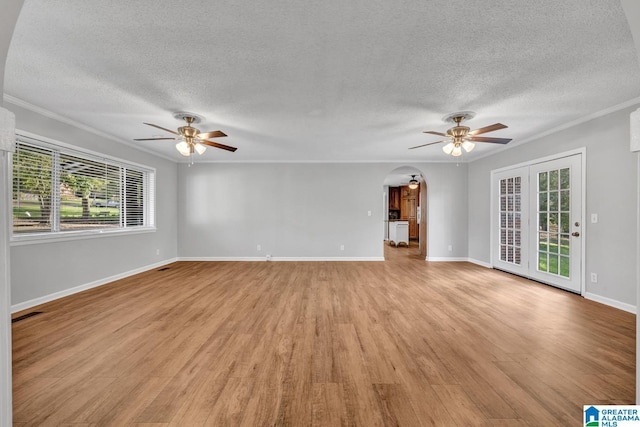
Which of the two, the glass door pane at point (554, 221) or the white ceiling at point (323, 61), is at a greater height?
the white ceiling at point (323, 61)

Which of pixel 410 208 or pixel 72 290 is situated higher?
pixel 410 208

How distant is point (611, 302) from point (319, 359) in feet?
12.5

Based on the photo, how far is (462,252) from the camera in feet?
21.0

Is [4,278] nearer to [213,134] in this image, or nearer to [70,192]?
[213,134]

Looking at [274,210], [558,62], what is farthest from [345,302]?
[274,210]

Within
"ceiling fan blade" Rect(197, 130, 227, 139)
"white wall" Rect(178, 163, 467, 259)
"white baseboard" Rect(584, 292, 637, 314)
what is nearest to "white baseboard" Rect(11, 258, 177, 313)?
"white wall" Rect(178, 163, 467, 259)

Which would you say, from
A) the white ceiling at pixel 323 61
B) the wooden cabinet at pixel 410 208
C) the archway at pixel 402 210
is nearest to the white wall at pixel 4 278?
the white ceiling at pixel 323 61

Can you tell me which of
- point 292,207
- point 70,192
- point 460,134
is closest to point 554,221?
point 460,134

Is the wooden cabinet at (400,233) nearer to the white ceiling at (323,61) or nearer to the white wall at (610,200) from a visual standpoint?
the white wall at (610,200)

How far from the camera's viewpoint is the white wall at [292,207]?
643cm

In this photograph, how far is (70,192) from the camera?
3.83 metres

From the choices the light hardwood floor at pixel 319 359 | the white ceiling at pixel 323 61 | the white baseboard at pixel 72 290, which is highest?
the white ceiling at pixel 323 61

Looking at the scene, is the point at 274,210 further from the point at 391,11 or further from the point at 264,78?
the point at 391,11

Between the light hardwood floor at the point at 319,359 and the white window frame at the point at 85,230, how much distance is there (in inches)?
33.4
